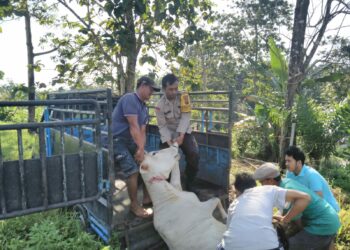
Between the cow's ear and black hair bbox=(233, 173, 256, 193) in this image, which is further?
the cow's ear

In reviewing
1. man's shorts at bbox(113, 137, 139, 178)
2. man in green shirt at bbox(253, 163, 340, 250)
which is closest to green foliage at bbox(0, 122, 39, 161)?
man's shorts at bbox(113, 137, 139, 178)

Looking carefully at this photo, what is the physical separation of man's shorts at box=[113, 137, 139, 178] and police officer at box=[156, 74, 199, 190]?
0.69 metres

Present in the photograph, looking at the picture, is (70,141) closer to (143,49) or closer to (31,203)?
(31,203)

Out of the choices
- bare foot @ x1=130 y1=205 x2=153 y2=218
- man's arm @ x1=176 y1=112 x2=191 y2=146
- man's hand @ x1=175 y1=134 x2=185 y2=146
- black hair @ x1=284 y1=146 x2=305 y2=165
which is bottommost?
bare foot @ x1=130 y1=205 x2=153 y2=218

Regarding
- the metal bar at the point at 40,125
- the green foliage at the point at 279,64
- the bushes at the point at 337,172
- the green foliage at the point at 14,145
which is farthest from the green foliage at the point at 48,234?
the green foliage at the point at 279,64

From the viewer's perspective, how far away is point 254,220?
243 cm

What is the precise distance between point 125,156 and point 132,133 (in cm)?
27

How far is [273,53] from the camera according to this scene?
727 centimetres

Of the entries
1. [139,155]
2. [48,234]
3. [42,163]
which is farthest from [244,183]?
[48,234]

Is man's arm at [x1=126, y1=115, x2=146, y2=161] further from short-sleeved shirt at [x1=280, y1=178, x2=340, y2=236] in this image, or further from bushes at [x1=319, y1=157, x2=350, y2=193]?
bushes at [x1=319, y1=157, x2=350, y2=193]

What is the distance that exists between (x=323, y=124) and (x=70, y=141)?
5.68 m

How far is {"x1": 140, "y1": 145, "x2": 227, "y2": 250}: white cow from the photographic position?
304 cm

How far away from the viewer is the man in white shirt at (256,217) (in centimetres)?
238

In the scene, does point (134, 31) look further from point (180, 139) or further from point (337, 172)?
point (337, 172)
